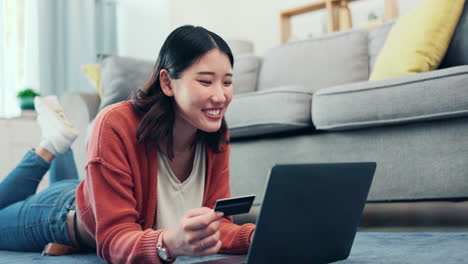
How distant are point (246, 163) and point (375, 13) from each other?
2418mm

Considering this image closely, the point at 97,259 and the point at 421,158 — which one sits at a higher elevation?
the point at 421,158

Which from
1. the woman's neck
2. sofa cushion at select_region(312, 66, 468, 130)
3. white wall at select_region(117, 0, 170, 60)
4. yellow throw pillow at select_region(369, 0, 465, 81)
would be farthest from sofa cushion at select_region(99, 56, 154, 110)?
white wall at select_region(117, 0, 170, 60)

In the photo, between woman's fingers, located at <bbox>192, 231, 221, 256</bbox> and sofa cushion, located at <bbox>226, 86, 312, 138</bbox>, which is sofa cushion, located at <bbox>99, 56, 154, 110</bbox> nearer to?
sofa cushion, located at <bbox>226, 86, 312, 138</bbox>

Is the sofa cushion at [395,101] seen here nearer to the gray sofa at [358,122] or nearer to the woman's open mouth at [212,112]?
the gray sofa at [358,122]

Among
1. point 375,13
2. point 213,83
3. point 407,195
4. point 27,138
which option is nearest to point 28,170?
point 213,83

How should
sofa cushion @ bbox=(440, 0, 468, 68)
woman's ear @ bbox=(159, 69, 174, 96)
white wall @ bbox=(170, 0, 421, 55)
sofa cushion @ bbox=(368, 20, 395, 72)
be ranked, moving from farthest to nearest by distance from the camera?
white wall @ bbox=(170, 0, 421, 55) < sofa cushion @ bbox=(368, 20, 395, 72) < sofa cushion @ bbox=(440, 0, 468, 68) < woman's ear @ bbox=(159, 69, 174, 96)

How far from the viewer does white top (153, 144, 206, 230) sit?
1.02 metres

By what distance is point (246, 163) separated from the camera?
1896 millimetres

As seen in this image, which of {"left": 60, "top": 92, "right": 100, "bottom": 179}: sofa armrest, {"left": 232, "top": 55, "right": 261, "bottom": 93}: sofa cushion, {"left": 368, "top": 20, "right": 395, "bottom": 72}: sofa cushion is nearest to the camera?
{"left": 368, "top": 20, "right": 395, "bottom": 72}: sofa cushion

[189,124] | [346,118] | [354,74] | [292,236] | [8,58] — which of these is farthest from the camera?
[8,58]

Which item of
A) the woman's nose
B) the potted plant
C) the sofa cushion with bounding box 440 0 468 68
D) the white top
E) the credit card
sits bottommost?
the potted plant

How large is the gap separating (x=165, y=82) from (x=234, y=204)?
15.2 inches

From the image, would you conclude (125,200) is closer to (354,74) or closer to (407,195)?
(407,195)

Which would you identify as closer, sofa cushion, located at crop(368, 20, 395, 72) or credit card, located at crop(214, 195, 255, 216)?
credit card, located at crop(214, 195, 255, 216)
